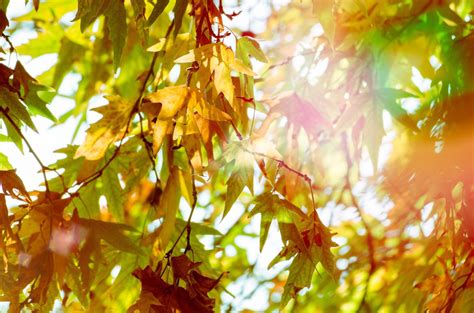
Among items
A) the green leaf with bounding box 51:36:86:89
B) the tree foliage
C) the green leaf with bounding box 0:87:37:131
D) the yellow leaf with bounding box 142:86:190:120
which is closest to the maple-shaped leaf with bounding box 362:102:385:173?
the tree foliage

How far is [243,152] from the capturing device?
1.06 metres

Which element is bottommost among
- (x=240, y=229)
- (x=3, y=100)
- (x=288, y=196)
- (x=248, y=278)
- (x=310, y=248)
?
(x=310, y=248)

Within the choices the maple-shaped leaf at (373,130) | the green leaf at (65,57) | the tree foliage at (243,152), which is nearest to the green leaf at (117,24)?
the tree foliage at (243,152)

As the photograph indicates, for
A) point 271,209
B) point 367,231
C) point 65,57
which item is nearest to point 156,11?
point 271,209

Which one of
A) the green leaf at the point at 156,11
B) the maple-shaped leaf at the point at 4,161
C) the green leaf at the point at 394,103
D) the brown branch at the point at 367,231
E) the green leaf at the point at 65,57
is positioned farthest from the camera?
the green leaf at the point at 65,57

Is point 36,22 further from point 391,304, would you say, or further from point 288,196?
point 391,304

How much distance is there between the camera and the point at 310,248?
1.09 metres

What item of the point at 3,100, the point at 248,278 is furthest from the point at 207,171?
the point at 248,278

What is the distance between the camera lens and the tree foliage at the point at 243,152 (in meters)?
1.03

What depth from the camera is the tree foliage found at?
3.39 feet

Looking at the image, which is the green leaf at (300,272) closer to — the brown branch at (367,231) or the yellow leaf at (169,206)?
the yellow leaf at (169,206)

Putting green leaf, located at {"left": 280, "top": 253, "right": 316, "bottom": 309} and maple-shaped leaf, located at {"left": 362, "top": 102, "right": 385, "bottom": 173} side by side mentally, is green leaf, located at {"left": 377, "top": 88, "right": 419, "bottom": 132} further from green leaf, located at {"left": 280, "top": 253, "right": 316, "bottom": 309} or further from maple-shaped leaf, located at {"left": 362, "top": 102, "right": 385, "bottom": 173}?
green leaf, located at {"left": 280, "top": 253, "right": 316, "bottom": 309}

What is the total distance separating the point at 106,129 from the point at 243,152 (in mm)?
223

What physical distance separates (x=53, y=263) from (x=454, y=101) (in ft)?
2.74
